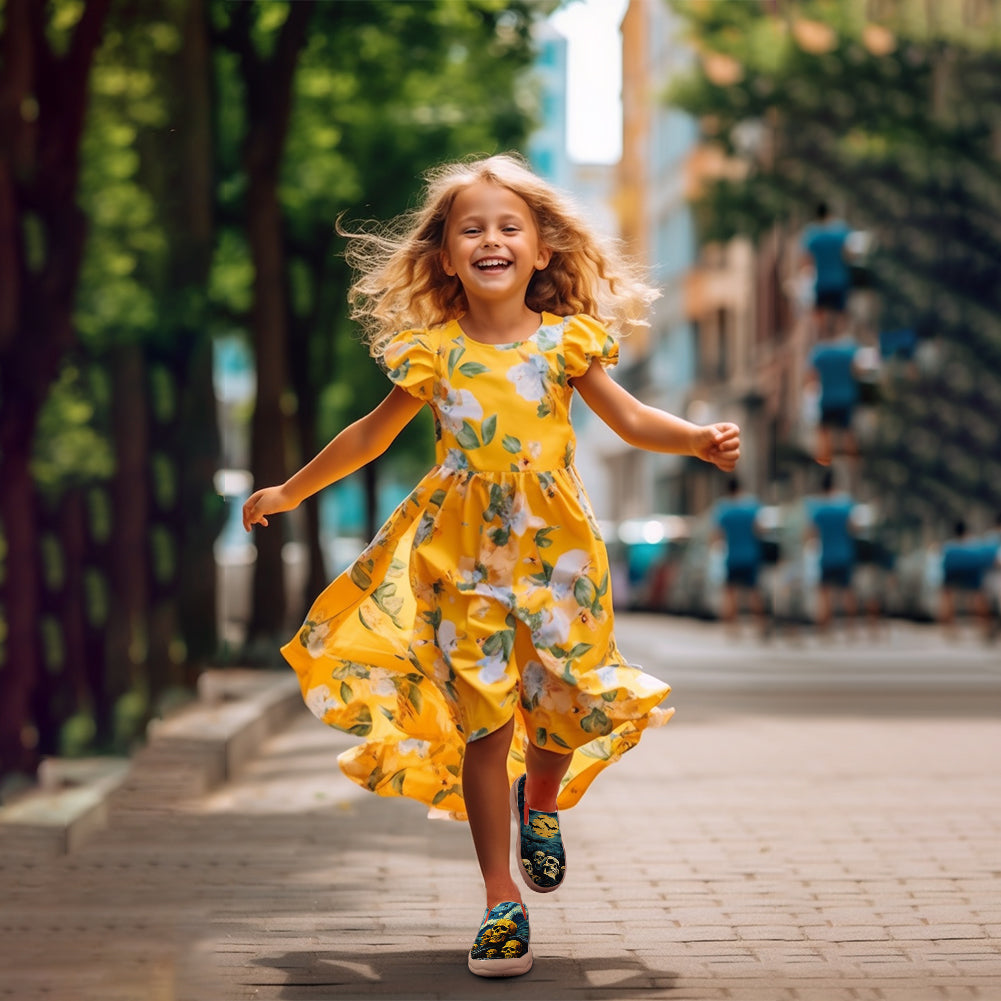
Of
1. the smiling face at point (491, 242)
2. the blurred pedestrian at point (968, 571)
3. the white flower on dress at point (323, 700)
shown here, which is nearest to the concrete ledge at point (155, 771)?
the white flower on dress at point (323, 700)

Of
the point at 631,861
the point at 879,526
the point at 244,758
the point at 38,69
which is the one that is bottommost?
the point at 879,526

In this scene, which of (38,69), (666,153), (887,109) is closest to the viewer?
(38,69)

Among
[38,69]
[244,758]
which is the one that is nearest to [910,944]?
[244,758]

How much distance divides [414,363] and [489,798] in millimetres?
1081

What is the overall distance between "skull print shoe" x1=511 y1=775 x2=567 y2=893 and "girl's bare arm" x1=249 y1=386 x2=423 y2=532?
98 centimetres

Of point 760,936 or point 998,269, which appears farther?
point 998,269

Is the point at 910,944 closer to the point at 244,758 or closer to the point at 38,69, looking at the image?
the point at 244,758

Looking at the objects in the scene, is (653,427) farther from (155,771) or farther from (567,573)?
(155,771)

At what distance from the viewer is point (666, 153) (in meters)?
66.5

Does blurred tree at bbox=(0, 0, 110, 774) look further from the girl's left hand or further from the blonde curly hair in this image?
the girl's left hand

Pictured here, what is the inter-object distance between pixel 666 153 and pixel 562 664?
205 feet

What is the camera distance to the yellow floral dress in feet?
16.8

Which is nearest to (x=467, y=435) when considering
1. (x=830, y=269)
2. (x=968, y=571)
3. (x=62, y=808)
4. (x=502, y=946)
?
(x=502, y=946)

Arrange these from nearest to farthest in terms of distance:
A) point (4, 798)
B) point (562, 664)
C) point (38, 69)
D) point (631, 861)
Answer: point (562, 664) < point (631, 861) < point (4, 798) < point (38, 69)
